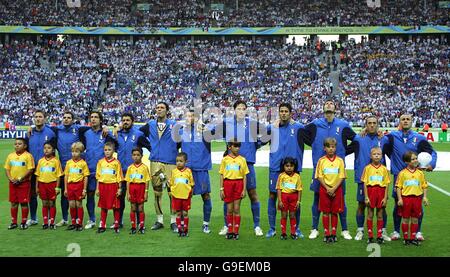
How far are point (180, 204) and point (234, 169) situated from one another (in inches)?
41.3

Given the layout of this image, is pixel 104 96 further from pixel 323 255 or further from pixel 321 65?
pixel 323 255

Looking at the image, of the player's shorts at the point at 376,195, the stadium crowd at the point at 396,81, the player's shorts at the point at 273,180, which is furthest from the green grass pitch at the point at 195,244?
the stadium crowd at the point at 396,81

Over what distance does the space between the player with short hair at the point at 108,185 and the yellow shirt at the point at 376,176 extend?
4009 mm

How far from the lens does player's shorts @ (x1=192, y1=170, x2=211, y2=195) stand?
359 inches

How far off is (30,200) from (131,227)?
2.04 meters

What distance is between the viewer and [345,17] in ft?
162

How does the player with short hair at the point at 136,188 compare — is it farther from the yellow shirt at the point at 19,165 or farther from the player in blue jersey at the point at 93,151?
the yellow shirt at the point at 19,165

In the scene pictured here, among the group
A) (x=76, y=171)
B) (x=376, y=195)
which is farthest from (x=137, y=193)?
(x=376, y=195)

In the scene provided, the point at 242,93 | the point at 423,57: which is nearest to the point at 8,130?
the point at 242,93

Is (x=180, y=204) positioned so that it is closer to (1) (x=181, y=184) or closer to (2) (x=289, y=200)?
(1) (x=181, y=184)

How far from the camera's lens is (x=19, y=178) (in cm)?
943

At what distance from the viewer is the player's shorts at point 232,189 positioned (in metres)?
8.75

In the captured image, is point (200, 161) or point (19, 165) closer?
point (200, 161)

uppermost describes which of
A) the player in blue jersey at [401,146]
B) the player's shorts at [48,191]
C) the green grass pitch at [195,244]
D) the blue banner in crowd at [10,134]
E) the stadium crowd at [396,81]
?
the stadium crowd at [396,81]
